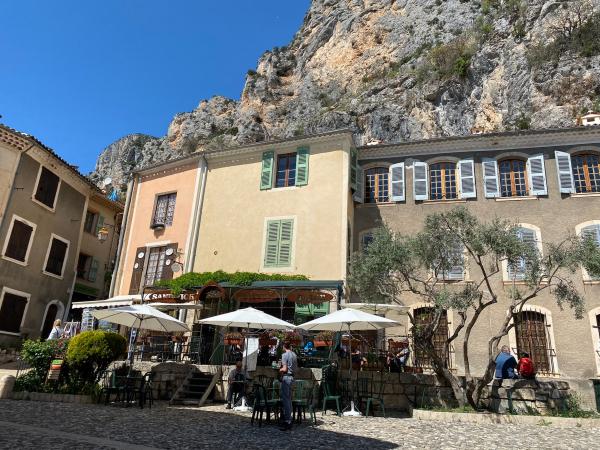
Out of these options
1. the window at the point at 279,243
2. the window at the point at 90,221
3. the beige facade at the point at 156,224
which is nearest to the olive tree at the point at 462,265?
the window at the point at 279,243

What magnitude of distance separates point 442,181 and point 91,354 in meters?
13.5

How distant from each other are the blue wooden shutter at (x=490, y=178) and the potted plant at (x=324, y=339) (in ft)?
27.6

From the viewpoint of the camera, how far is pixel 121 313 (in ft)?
38.0

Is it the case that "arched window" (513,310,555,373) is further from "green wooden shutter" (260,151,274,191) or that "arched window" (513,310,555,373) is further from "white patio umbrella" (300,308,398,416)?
"green wooden shutter" (260,151,274,191)

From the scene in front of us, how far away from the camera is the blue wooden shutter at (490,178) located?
1678 cm

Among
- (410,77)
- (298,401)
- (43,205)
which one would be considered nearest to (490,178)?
(298,401)

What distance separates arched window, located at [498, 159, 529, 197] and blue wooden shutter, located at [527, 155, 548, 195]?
26 cm

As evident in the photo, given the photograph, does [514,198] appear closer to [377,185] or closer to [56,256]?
[377,185]

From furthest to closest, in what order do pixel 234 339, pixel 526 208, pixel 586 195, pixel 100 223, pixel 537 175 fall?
pixel 100 223
pixel 537 175
pixel 526 208
pixel 586 195
pixel 234 339

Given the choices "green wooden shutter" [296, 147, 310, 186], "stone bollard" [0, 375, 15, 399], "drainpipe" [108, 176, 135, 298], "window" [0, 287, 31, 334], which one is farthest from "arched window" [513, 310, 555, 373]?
"window" [0, 287, 31, 334]

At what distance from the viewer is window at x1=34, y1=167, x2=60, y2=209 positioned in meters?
20.1

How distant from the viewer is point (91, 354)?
35.2ft

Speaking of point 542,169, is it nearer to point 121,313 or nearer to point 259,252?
point 259,252

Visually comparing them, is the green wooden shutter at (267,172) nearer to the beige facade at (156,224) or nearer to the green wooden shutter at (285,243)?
the green wooden shutter at (285,243)
